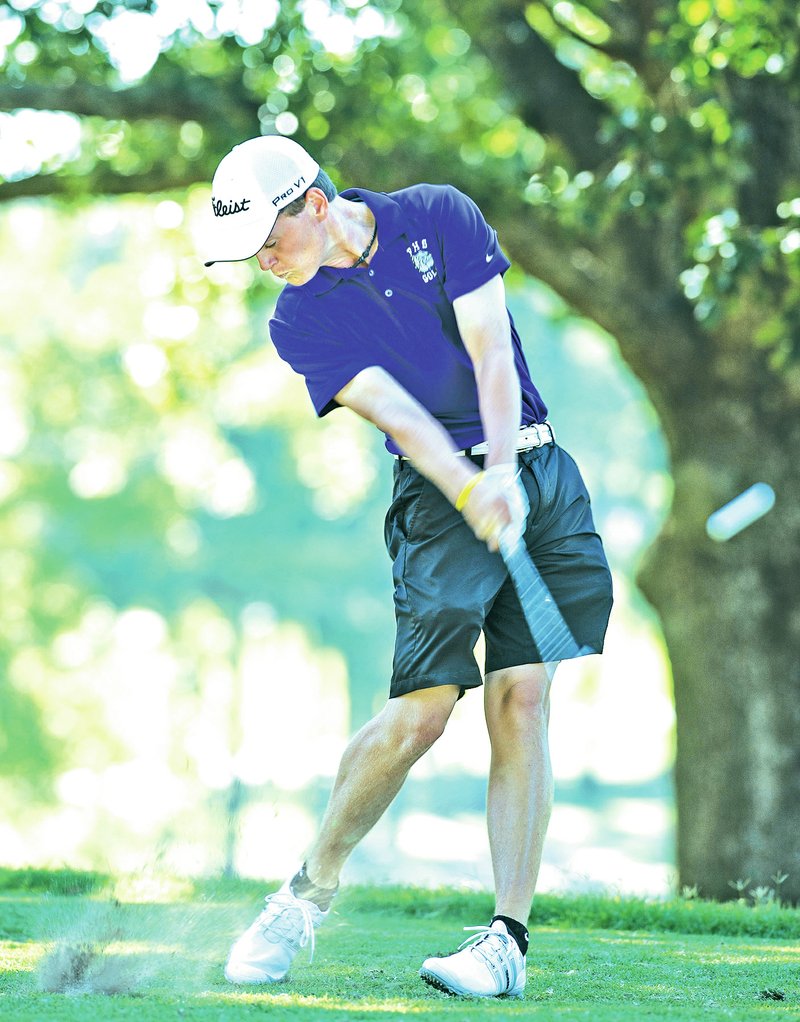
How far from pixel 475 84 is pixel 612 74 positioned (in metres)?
2.00

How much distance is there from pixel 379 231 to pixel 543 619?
1.10 meters

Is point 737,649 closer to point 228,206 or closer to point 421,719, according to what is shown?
point 421,719

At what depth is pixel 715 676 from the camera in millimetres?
8312

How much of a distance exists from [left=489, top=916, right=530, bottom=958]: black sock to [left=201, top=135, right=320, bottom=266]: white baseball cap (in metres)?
1.78

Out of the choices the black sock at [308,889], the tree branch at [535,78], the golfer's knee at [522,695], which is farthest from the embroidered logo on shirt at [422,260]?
the tree branch at [535,78]

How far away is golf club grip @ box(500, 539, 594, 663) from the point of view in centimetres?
392

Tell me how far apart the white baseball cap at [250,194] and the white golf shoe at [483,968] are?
1.77 meters

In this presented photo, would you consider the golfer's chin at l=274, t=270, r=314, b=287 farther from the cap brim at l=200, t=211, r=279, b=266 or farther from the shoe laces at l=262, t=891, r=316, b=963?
the shoe laces at l=262, t=891, r=316, b=963

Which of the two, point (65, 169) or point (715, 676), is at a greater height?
point (65, 169)

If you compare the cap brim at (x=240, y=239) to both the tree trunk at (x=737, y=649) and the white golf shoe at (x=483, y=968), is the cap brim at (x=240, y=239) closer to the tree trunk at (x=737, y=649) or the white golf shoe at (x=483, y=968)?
the white golf shoe at (x=483, y=968)

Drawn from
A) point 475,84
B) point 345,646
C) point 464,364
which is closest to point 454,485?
point 464,364

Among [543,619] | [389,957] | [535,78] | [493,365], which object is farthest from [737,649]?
[493,365]

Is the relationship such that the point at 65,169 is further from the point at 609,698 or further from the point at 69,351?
the point at 609,698

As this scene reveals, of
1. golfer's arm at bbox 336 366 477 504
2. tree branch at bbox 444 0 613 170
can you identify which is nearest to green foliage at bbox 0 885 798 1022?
golfer's arm at bbox 336 366 477 504
